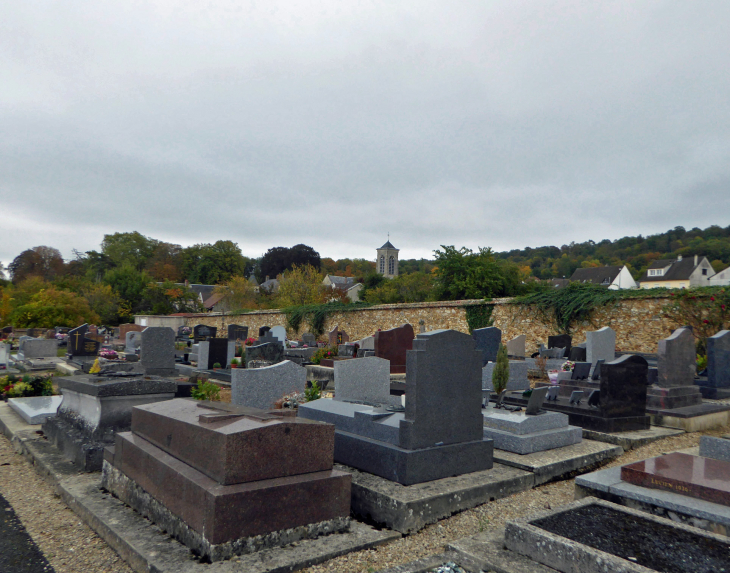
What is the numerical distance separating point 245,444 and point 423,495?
1521 millimetres

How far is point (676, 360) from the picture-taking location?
26.0 ft

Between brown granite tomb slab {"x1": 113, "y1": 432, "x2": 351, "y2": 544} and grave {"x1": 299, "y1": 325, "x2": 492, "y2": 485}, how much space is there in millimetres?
863

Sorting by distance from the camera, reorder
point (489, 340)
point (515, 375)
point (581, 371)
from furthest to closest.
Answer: point (489, 340)
point (515, 375)
point (581, 371)

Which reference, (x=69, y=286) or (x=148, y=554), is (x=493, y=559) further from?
(x=69, y=286)

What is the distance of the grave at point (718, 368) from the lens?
28.8ft

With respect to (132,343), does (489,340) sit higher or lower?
higher

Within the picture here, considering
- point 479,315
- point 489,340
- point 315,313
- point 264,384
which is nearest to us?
point 264,384

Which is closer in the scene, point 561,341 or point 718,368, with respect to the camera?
point 718,368

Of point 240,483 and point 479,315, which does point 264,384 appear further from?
point 479,315

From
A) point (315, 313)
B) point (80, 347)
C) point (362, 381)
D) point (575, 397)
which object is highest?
point (315, 313)

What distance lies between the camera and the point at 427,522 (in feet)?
11.9

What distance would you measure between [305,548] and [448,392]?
77.7 inches

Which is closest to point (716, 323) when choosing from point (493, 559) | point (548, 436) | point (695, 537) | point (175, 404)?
point (548, 436)

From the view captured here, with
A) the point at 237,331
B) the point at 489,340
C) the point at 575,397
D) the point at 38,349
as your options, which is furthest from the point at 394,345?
the point at 38,349
